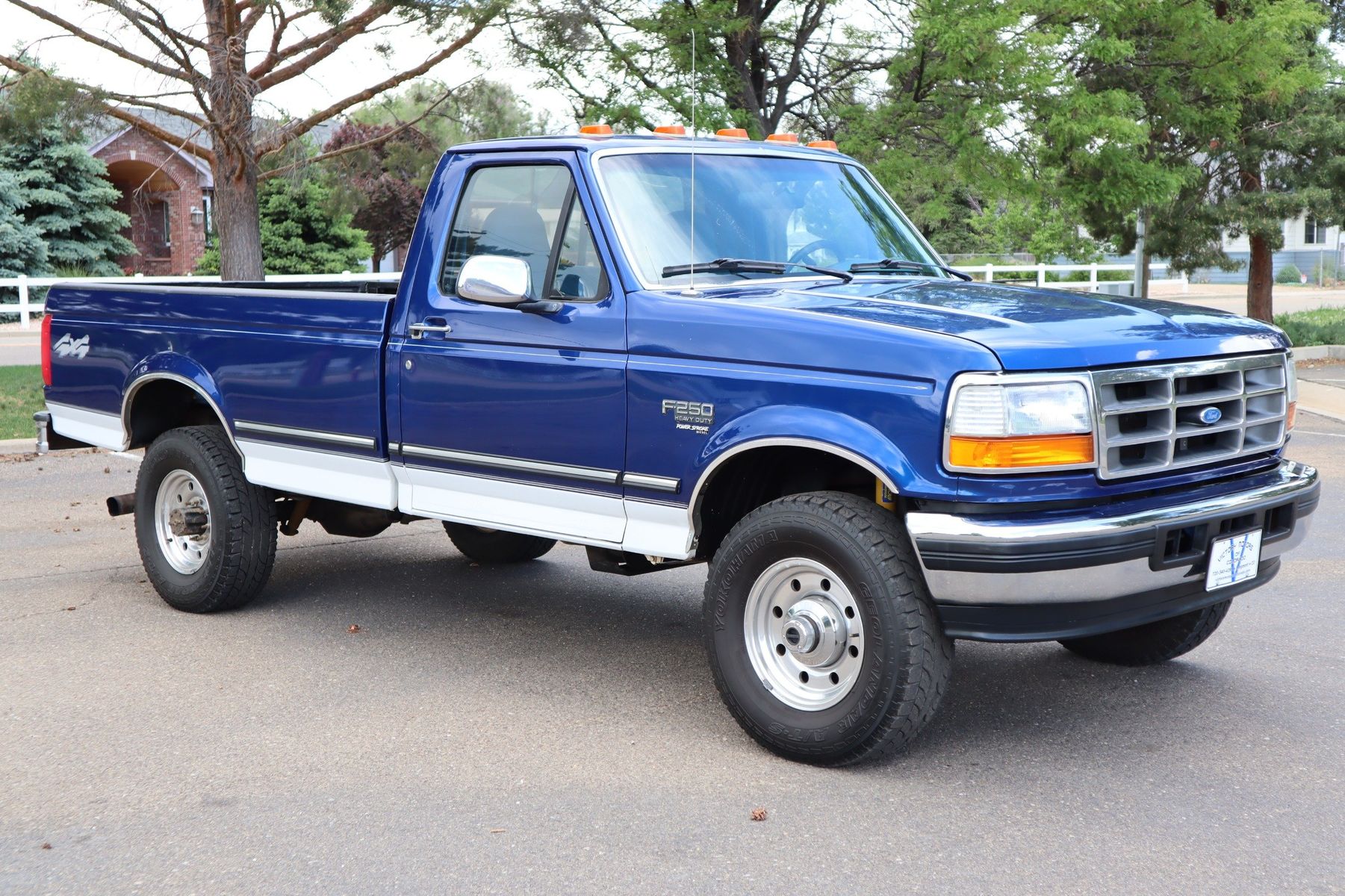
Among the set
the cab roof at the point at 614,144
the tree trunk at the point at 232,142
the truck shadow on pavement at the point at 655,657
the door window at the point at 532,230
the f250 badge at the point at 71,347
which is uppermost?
the tree trunk at the point at 232,142

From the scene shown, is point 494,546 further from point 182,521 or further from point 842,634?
point 842,634

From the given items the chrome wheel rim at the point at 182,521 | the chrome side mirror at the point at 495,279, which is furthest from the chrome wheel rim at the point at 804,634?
the chrome wheel rim at the point at 182,521

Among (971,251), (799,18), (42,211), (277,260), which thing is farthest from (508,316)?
(971,251)

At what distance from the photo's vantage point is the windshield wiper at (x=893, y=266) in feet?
19.1

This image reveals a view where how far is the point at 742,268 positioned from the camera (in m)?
5.43

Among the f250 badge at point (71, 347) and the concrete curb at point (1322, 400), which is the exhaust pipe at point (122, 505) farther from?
the concrete curb at point (1322, 400)

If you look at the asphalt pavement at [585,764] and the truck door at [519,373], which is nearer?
the asphalt pavement at [585,764]

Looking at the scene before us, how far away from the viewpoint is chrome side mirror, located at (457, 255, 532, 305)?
5258 millimetres

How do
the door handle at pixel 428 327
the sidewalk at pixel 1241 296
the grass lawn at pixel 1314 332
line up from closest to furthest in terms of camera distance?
1. the door handle at pixel 428 327
2. the grass lawn at pixel 1314 332
3. the sidewalk at pixel 1241 296

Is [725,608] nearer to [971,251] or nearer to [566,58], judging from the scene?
[566,58]

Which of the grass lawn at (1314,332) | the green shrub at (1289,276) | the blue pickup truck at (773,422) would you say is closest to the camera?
the blue pickup truck at (773,422)

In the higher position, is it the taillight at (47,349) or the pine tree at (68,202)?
the pine tree at (68,202)

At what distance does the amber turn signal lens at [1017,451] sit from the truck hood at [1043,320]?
23 centimetres

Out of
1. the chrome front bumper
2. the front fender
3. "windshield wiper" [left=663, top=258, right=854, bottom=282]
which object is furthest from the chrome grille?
"windshield wiper" [left=663, top=258, right=854, bottom=282]
